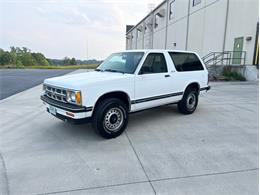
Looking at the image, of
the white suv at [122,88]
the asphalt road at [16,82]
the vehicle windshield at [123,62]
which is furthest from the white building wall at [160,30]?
the vehicle windshield at [123,62]

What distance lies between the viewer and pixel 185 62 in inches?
217

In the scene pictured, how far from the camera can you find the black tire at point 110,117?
12.7 feet

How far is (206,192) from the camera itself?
2.51m

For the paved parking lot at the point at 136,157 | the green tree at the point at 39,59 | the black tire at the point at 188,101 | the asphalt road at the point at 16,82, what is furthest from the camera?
the green tree at the point at 39,59

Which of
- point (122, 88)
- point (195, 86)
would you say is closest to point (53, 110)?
point (122, 88)

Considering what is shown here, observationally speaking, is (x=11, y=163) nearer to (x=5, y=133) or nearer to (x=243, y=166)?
(x=5, y=133)

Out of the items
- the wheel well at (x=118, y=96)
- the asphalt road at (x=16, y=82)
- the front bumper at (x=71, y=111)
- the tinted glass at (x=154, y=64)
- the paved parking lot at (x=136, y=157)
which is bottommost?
the paved parking lot at (x=136, y=157)

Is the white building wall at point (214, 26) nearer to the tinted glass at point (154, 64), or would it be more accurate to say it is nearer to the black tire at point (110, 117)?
the tinted glass at point (154, 64)

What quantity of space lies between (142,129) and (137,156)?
4.17 ft

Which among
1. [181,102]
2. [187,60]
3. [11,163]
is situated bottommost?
[11,163]

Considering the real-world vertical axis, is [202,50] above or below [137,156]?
above

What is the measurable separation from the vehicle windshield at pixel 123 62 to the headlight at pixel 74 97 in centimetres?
129

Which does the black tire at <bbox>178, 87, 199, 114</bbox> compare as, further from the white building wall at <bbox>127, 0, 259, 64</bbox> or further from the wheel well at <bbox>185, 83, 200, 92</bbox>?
the white building wall at <bbox>127, 0, 259, 64</bbox>

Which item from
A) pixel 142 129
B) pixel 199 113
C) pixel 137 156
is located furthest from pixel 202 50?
pixel 137 156
